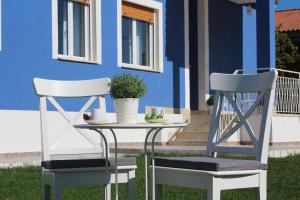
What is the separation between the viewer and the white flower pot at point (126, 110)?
3762 millimetres

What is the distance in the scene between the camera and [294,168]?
779 centimetres

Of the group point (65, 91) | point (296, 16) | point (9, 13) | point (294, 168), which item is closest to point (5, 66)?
point (9, 13)

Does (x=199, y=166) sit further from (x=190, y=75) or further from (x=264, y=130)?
(x=190, y=75)

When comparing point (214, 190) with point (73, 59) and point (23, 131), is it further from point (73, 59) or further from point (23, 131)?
point (73, 59)

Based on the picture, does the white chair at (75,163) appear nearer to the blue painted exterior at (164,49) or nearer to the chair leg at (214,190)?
the chair leg at (214,190)

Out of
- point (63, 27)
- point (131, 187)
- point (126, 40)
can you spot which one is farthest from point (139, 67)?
point (131, 187)

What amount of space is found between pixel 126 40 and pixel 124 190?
21.4ft

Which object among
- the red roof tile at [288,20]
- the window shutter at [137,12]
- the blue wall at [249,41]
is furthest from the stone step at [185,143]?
the red roof tile at [288,20]

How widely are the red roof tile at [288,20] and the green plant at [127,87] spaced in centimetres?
2298

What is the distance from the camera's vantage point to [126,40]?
12.1 metres

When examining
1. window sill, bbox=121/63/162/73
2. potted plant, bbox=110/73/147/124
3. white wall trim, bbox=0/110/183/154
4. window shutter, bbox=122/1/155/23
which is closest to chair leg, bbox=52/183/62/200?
potted plant, bbox=110/73/147/124

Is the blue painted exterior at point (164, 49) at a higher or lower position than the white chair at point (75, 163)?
higher

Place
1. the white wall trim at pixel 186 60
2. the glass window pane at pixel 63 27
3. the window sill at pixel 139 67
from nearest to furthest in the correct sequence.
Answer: the glass window pane at pixel 63 27 → the window sill at pixel 139 67 → the white wall trim at pixel 186 60

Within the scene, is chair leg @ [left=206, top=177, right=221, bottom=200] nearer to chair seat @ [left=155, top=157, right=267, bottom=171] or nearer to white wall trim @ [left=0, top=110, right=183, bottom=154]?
chair seat @ [left=155, top=157, right=267, bottom=171]
